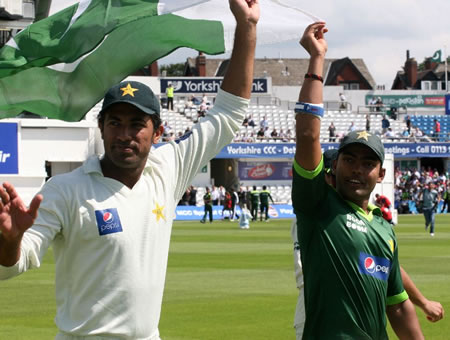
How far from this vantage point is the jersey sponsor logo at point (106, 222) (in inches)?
201

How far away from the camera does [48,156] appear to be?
32.9m

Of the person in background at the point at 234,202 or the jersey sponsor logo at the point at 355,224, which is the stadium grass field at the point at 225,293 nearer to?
the jersey sponsor logo at the point at 355,224

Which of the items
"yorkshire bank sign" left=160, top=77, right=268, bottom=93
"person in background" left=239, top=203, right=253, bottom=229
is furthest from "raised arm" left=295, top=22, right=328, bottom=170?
"yorkshire bank sign" left=160, top=77, right=268, bottom=93

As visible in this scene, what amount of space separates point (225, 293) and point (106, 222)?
11.9m

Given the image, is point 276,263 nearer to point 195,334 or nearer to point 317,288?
point 195,334

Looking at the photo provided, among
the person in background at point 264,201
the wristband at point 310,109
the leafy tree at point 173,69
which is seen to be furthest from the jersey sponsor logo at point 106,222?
the leafy tree at point 173,69

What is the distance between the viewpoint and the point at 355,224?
566 cm

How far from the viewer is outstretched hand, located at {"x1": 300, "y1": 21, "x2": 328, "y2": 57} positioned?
18.6 feet

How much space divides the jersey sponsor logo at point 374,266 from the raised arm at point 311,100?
1.96ft

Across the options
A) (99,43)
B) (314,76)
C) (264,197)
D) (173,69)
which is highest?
(173,69)

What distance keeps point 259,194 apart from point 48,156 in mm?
20562

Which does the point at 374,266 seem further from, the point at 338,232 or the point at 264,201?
the point at 264,201

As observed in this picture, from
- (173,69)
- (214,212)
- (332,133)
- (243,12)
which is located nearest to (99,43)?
(243,12)

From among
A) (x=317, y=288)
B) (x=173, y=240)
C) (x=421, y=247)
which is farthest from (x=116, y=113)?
(x=173, y=240)
